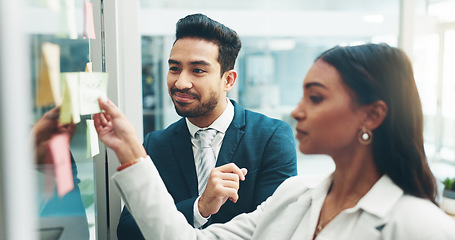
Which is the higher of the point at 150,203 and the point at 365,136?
the point at 365,136

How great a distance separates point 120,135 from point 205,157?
52 centimetres

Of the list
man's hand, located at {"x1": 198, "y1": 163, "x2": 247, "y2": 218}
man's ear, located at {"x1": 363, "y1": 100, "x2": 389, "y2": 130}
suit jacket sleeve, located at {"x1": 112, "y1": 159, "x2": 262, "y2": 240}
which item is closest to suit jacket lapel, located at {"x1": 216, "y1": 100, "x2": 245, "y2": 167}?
man's hand, located at {"x1": 198, "y1": 163, "x2": 247, "y2": 218}

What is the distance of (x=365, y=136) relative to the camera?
34.2 inches

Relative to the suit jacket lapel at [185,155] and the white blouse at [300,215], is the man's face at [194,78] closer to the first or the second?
the suit jacket lapel at [185,155]

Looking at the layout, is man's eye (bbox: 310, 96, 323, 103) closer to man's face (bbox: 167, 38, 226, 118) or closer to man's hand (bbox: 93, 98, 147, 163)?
man's hand (bbox: 93, 98, 147, 163)

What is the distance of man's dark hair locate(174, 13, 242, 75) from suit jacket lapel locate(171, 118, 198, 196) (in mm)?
271

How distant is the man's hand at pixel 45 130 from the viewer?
0.61m

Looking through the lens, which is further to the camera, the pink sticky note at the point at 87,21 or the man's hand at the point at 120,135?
the pink sticky note at the point at 87,21

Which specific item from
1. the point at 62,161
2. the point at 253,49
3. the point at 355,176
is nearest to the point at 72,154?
the point at 62,161

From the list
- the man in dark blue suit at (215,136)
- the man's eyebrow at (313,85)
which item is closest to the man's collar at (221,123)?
the man in dark blue suit at (215,136)

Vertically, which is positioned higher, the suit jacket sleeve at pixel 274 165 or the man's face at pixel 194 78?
the man's face at pixel 194 78

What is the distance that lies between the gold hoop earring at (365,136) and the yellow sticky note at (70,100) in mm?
624

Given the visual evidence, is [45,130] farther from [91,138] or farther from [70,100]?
[91,138]

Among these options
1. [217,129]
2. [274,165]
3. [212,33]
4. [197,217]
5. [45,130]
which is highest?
[212,33]
